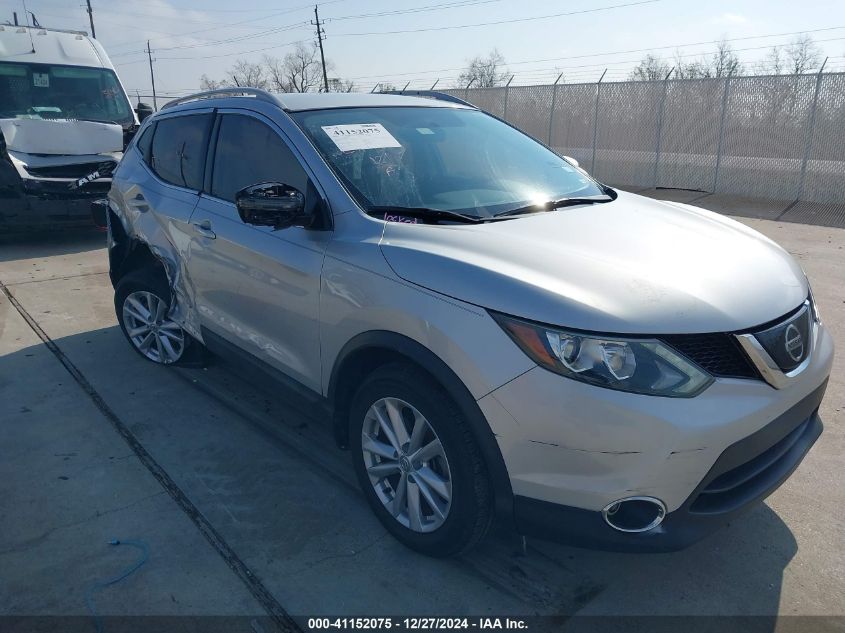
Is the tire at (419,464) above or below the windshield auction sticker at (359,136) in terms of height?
below

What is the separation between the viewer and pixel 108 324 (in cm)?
577

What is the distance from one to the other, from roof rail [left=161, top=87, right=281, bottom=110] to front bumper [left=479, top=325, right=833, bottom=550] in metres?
2.18

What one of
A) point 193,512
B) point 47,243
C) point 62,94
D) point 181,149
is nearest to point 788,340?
point 193,512

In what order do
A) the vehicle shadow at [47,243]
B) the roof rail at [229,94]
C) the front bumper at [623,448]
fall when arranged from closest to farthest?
the front bumper at [623,448]
the roof rail at [229,94]
the vehicle shadow at [47,243]

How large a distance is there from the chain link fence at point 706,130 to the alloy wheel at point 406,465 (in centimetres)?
1271

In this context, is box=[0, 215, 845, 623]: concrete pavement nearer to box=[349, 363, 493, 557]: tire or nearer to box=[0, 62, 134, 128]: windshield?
box=[349, 363, 493, 557]: tire

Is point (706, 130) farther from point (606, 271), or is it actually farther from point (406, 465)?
point (406, 465)

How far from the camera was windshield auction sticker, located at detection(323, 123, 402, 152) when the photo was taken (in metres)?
3.15

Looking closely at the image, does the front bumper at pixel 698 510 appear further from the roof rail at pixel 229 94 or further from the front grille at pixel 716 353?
the roof rail at pixel 229 94

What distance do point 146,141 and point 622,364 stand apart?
392cm

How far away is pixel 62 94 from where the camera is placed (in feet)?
31.2

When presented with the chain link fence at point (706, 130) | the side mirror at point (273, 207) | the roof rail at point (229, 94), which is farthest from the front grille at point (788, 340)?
the chain link fence at point (706, 130)

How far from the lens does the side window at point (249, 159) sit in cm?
321

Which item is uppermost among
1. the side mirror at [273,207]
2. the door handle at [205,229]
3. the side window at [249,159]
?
the side window at [249,159]
